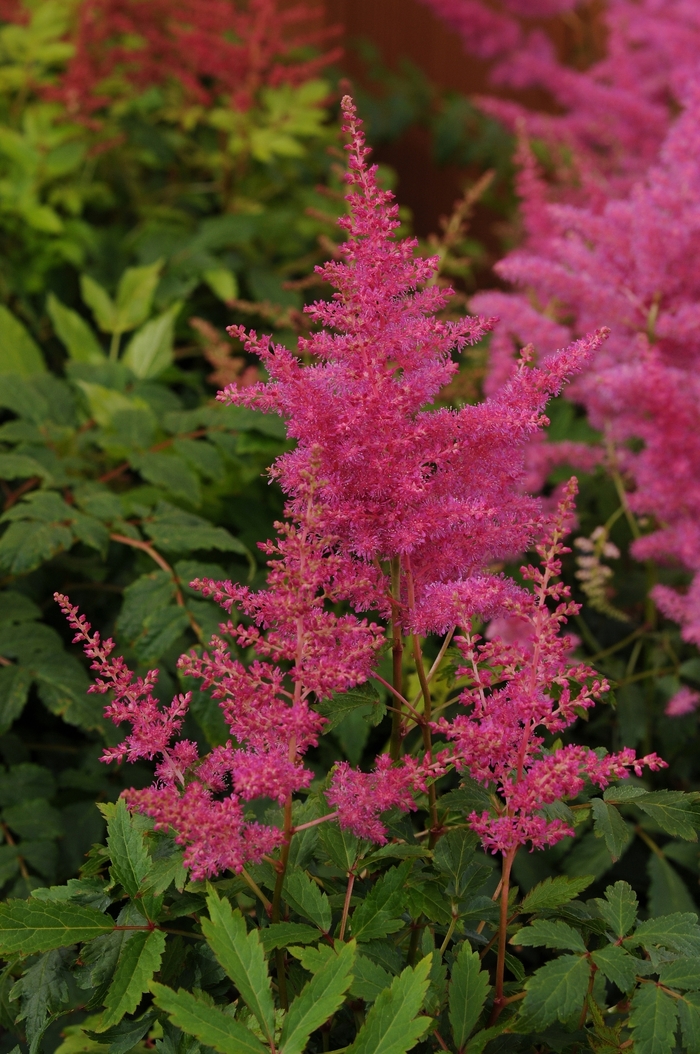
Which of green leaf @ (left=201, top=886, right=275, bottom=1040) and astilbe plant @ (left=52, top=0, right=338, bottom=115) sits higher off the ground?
astilbe plant @ (left=52, top=0, right=338, bottom=115)

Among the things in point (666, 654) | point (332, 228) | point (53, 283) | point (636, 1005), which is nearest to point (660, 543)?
point (666, 654)

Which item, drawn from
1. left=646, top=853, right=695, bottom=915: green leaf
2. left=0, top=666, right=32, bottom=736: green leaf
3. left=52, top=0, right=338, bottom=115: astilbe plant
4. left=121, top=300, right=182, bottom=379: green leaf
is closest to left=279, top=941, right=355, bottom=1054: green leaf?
left=0, top=666, right=32, bottom=736: green leaf

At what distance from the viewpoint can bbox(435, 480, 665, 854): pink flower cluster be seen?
0.57 metres

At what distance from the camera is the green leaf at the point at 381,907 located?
0.61 meters

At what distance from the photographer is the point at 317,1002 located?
540 mm

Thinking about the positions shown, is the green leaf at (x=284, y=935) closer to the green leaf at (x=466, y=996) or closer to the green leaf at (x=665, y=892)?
the green leaf at (x=466, y=996)

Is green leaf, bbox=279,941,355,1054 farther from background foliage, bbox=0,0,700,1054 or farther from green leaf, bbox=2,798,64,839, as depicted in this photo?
green leaf, bbox=2,798,64,839

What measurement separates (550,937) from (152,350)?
1095mm

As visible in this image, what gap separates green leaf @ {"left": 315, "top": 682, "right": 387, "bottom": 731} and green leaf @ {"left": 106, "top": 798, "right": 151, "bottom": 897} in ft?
0.44

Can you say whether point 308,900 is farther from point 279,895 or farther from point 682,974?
point 682,974

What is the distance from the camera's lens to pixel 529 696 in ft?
1.91

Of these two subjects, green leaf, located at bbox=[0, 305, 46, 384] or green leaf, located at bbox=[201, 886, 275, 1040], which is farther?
green leaf, located at bbox=[0, 305, 46, 384]

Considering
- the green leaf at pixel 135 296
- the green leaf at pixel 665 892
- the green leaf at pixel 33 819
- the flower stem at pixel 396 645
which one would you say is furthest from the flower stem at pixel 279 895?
the green leaf at pixel 135 296

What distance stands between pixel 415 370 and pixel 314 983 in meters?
0.35
